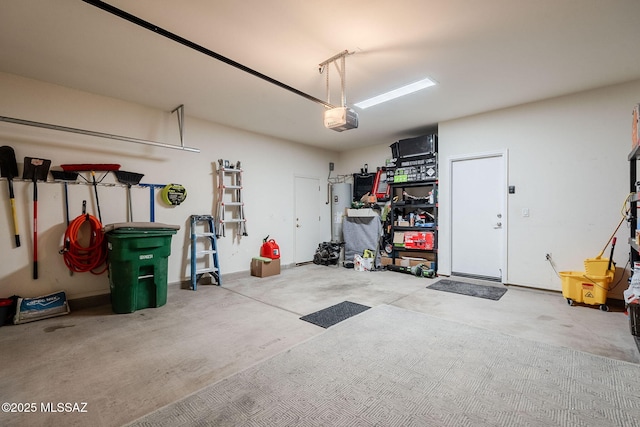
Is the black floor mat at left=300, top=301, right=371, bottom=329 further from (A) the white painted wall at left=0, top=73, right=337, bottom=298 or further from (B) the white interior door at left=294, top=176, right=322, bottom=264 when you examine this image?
(B) the white interior door at left=294, top=176, right=322, bottom=264

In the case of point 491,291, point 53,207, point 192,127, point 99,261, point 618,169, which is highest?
point 192,127

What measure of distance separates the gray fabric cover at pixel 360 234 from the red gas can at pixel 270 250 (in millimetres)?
1882

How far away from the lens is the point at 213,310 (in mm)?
3562


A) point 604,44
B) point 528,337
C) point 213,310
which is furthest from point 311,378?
point 604,44

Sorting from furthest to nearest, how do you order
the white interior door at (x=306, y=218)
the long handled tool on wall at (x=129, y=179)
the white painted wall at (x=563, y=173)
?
the white interior door at (x=306, y=218)
the long handled tool on wall at (x=129, y=179)
the white painted wall at (x=563, y=173)

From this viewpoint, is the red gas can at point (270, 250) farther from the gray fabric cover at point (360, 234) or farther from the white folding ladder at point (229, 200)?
the gray fabric cover at point (360, 234)

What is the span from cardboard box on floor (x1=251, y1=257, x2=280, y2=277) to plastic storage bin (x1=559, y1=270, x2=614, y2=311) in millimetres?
4546

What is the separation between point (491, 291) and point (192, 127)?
5.60 metres

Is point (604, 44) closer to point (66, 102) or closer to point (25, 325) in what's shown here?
point (66, 102)

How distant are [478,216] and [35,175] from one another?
6.53 meters

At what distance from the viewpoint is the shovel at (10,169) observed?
3.24 m

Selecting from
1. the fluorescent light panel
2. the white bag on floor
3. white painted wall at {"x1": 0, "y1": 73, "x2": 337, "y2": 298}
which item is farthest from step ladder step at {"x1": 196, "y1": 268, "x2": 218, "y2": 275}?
the fluorescent light panel

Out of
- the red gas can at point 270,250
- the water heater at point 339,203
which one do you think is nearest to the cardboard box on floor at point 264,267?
the red gas can at point 270,250

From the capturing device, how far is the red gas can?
5.65 metres
